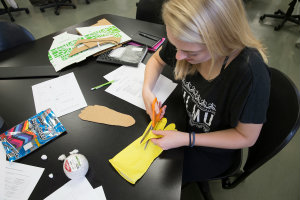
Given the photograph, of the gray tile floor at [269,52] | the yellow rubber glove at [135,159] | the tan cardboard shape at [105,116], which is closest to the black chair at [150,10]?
the gray tile floor at [269,52]

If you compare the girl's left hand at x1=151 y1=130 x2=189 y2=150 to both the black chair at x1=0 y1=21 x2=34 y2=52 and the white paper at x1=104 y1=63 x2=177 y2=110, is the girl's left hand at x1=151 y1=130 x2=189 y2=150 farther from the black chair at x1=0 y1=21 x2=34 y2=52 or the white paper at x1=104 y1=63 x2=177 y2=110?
the black chair at x1=0 y1=21 x2=34 y2=52

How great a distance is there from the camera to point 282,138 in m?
0.63

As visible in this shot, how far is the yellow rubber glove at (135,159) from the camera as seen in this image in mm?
602

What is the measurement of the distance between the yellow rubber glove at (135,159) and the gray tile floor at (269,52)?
0.75 meters

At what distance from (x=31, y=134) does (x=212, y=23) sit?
77 cm

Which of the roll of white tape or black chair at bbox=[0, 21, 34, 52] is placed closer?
the roll of white tape

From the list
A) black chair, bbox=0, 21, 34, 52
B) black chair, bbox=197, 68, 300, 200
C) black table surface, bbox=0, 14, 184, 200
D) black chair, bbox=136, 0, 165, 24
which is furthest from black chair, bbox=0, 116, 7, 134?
black chair, bbox=136, 0, 165, 24

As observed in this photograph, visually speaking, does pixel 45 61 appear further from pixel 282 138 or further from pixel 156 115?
pixel 282 138

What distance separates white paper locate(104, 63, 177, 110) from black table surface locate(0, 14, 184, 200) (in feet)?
0.10

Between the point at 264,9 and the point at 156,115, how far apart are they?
3.70 m

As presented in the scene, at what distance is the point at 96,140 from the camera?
71 cm

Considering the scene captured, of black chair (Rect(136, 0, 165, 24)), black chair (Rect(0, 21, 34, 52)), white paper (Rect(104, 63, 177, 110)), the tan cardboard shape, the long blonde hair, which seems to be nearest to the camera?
the long blonde hair

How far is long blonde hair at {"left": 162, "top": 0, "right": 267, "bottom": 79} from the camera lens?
0.48 metres

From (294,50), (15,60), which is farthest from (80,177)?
(294,50)
